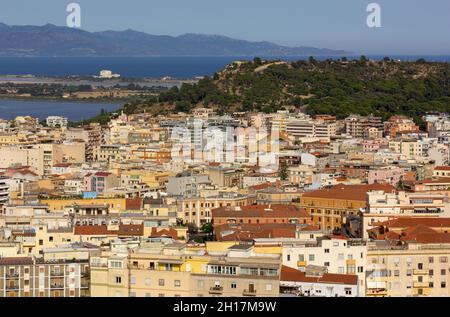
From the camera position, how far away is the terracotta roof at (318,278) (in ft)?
28.4

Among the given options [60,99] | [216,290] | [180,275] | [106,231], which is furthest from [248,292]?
[60,99]

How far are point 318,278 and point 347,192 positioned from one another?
6551mm

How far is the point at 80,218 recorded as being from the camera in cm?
1345

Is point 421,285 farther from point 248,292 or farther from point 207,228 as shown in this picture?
point 207,228

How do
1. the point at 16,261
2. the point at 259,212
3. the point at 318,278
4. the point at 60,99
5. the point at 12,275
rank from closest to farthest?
the point at 318,278 < the point at 12,275 < the point at 16,261 < the point at 259,212 < the point at 60,99

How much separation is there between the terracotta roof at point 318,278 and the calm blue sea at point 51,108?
2930 cm

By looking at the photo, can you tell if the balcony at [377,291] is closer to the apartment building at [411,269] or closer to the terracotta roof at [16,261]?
the apartment building at [411,269]

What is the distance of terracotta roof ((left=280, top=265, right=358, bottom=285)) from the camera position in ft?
28.4

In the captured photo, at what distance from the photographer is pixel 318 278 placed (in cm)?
889

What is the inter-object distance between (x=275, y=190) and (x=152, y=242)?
23.0ft
